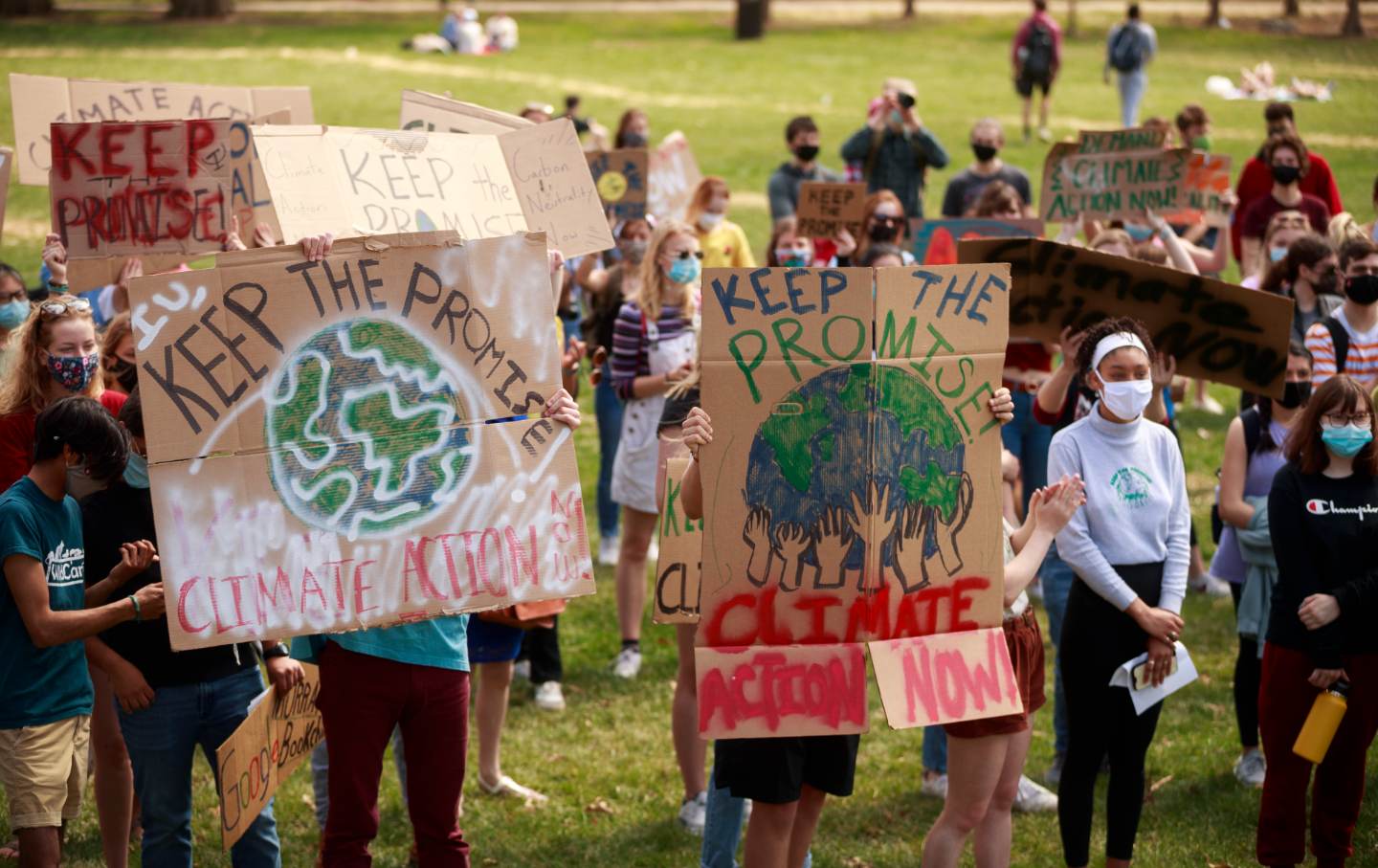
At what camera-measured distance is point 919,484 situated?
15.5 ft

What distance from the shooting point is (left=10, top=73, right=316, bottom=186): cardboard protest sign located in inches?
312

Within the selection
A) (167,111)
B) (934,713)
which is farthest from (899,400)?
(167,111)

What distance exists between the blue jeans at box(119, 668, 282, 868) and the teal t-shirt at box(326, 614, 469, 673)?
502 millimetres

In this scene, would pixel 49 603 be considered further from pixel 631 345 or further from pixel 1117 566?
pixel 1117 566

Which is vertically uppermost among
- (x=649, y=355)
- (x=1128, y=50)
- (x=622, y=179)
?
(x=1128, y=50)

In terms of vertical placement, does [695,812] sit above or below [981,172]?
below

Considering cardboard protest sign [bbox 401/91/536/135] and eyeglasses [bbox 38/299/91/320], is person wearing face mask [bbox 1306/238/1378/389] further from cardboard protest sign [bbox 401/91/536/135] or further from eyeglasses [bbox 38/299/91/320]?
eyeglasses [bbox 38/299/91/320]

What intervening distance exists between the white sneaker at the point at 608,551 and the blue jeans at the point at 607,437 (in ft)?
0.11

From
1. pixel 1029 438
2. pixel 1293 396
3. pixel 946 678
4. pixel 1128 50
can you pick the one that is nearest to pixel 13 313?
pixel 946 678

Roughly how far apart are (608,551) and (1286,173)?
5628mm

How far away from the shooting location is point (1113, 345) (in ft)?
18.3

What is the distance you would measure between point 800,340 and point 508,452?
0.97m

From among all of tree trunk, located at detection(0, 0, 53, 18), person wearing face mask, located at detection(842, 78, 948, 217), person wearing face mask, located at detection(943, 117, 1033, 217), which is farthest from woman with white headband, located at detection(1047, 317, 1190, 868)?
tree trunk, located at detection(0, 0, 53, 18)

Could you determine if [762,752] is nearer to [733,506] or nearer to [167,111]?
[733,506]
